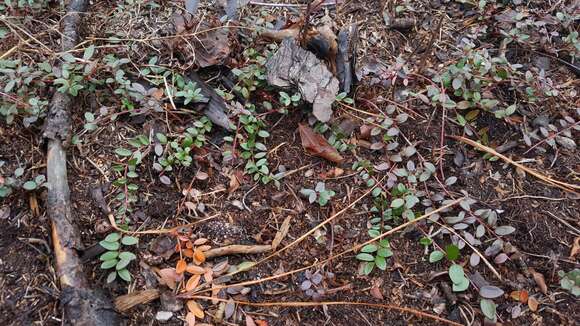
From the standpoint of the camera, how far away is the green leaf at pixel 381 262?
194 centimetres

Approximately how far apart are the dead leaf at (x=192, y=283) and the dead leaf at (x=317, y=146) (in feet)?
2.57

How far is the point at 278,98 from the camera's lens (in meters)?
2.32

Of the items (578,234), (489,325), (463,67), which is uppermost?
(463,67)

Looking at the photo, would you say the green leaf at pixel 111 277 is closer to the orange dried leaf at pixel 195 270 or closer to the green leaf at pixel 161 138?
the orange dried leaf at pixel 195 270

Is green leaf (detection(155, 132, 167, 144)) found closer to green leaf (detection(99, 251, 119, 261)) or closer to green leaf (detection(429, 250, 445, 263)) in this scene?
green leaf (detection(99, 251, 119, 261))

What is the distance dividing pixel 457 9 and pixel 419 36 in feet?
1.17

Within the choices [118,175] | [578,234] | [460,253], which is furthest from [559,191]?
[118,175]

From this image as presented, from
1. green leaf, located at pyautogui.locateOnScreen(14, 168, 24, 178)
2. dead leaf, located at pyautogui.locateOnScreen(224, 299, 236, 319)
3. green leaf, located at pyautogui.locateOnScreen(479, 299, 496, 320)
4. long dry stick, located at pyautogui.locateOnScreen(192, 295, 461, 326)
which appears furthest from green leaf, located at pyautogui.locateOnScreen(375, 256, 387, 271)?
green leaf, located at pyautogui.locateOnScreen(14, 168, 24, 178)

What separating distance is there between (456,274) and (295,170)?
84 centimetres

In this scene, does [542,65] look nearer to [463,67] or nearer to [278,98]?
[463,67]

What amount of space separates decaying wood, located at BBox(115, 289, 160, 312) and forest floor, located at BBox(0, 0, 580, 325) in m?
0.03

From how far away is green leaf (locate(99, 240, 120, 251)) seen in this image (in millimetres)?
1835

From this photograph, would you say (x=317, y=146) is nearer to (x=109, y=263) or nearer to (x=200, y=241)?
(x=200, y=241)

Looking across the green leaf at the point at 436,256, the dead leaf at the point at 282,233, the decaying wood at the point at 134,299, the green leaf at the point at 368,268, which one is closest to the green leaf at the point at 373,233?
the green leaf at the point at 368,268
